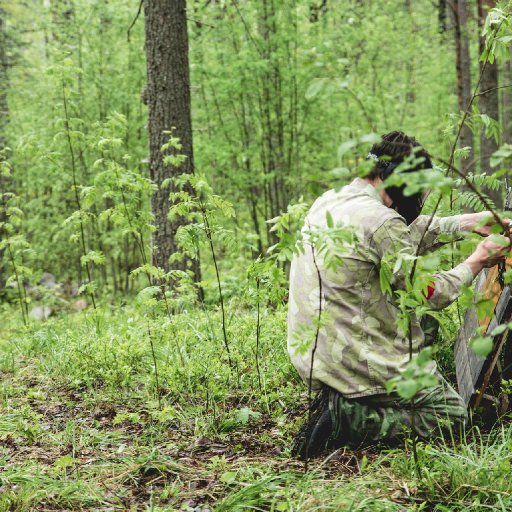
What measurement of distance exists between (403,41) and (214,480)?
1396 centimetres

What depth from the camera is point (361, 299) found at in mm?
3180

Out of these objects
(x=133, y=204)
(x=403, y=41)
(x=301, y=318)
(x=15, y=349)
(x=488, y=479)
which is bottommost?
(x=15, y=349)

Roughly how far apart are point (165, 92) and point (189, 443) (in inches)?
173

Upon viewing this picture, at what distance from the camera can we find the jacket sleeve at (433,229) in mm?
3746

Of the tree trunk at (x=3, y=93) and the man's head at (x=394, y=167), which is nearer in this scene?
the man's head at (x=394, y=167)

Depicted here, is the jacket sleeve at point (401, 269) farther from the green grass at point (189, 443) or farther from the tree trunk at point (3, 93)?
the tree trunk at point (3, 93)

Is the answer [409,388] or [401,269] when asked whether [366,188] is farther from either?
[409,388]

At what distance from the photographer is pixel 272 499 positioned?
2.66 metres

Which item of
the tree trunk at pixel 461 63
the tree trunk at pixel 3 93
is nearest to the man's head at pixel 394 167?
the tree trunk at pixel 461 63

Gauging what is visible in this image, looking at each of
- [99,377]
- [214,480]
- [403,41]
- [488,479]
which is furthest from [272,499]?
[403,41]

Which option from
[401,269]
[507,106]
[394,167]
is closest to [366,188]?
[394,167]

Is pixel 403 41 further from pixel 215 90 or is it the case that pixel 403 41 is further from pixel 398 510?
pixel 398 510

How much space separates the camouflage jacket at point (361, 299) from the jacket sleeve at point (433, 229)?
66cm

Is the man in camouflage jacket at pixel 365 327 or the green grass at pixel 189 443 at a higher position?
the man in camouflage jacket at pixel 365 327
